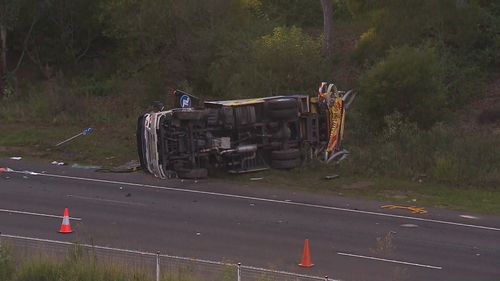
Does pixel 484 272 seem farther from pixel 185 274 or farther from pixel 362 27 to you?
pixel 362 27

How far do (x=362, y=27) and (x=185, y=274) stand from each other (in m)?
32.2

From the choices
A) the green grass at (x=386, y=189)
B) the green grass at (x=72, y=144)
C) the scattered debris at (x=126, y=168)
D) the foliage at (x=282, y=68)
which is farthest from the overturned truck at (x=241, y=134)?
the green grass at (x=72, y=144)

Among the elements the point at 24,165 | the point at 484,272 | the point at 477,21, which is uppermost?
the point at 477,21

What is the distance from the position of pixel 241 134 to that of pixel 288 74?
5.34m

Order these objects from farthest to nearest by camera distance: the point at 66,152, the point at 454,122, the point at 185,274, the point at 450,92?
the point at 450,92
the point at 454,122
the point at 66,152
the point at 185,274

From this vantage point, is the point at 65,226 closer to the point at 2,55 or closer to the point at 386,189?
the point at 386,189

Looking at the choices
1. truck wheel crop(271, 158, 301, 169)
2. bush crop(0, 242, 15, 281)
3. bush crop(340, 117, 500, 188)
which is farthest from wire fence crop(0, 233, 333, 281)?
bush crop(340, 117, 500, 188)

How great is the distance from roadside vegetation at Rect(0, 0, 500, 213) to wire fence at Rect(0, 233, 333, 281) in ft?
30.0

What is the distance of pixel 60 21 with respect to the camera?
44.8 m

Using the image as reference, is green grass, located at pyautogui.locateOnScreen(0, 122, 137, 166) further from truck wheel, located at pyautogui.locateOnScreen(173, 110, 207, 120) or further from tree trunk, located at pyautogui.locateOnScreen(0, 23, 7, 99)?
tree trunk, located at pyautogui.locateOnScreen(0, 23, 7, 99)

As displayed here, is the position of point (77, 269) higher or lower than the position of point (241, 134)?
Answer: lower

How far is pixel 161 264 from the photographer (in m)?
11.8

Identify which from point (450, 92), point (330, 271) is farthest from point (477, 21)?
point (330, 271)

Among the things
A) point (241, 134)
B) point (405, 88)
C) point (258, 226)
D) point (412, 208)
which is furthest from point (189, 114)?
point (405, 88)
